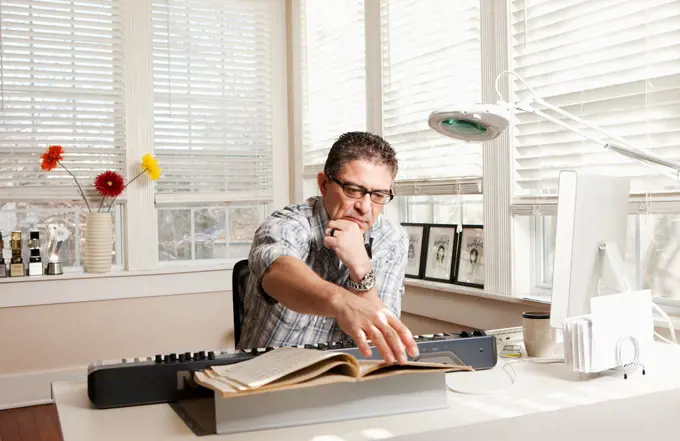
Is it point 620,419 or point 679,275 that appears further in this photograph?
point 679,275

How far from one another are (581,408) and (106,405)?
0.89m

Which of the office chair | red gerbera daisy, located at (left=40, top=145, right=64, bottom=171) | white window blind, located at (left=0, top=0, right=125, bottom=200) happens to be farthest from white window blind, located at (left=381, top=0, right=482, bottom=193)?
red gerbera daisy, located at (left=40, top=145, right=64, bottom=171)

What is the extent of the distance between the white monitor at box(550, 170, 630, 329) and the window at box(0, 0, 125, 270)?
3050mm

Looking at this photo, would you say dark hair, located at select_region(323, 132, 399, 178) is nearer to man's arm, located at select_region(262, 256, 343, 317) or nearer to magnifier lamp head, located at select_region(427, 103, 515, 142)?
magnifier lamp head, located at select_region(427, 103, 515, 142)

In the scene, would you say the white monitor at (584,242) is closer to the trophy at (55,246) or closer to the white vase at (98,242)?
the white vase at (98,242)

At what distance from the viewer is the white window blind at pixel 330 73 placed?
3.86 meters

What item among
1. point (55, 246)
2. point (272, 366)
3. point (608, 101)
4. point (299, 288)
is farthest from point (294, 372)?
point (55, 246)

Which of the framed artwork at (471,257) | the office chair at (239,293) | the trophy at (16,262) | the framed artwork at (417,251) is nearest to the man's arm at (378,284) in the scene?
the office chair at (239,293)

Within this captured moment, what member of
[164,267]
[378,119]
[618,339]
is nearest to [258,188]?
[164,267]

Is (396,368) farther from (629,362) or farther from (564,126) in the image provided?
(564,126)

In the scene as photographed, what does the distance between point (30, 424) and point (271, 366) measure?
2.90 m

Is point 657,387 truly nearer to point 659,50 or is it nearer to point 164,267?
point 659,50

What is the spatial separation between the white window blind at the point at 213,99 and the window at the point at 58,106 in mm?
271

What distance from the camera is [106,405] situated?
1324 millimetres
